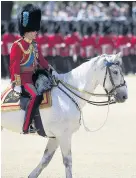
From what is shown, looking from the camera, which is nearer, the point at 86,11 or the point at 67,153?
the point at 67,153

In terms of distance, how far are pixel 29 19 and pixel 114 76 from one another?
98 centimetres

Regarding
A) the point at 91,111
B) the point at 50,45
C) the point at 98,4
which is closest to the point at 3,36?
the point at 50,45

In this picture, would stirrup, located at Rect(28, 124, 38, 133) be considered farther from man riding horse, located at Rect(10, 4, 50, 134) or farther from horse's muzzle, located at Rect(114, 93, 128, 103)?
horse's muzzle, located at Rect(114, 93, 128, 103)

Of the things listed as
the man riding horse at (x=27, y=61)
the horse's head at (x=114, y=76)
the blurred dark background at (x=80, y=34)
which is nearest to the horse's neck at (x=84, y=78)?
the horse's head at (x=114, y=76)

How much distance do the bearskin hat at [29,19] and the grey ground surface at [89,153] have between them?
1541 millimetres

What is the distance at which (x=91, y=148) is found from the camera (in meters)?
10.9

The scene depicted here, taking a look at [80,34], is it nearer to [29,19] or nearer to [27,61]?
[29,19]

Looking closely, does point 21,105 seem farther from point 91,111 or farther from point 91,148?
point 91,111

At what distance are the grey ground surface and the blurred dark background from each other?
888 centimetres

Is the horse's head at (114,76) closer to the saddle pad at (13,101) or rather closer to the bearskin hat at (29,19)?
the saddle pad at (13,101)

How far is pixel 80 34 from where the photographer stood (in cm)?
2411

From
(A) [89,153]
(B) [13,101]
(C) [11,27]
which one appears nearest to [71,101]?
(B) [13,101]

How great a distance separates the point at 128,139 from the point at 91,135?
690mm

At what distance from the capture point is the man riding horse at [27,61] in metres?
8.34
